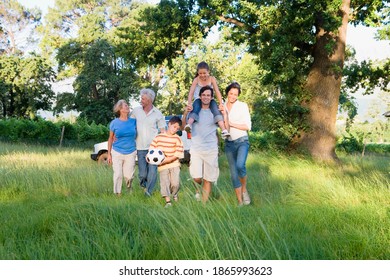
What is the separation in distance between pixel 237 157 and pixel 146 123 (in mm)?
1871

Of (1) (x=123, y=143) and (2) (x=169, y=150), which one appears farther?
(1) (x=123, y=143)

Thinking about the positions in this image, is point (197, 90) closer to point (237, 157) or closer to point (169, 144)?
point (169, 144)

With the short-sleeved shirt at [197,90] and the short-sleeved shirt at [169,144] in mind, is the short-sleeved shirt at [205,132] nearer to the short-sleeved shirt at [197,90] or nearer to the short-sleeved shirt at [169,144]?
the short-sleeved shirt at [169,144]

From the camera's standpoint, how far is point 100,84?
40688 millimetres

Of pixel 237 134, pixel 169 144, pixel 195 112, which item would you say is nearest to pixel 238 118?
pixel 237 134

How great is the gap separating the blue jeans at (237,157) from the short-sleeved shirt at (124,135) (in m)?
1.84

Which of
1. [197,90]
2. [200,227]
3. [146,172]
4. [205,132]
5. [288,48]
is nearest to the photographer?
[200,227]

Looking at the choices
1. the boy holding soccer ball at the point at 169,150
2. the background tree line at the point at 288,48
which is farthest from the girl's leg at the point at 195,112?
the background tree line at the point at 288,48

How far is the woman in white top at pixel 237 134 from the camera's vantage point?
24.6 ft

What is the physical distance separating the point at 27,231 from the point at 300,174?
6720 millimetres

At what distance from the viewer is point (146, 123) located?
8336mm

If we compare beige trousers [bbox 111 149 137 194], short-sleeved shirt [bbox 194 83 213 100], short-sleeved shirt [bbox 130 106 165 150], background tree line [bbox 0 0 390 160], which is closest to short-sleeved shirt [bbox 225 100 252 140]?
short-sleeved shirt [bbox 194 83 213 100]
